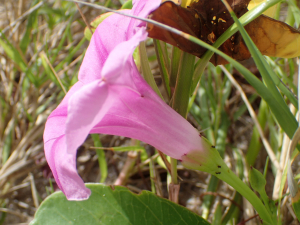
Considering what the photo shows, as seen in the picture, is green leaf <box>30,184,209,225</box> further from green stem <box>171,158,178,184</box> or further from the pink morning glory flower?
the pink morning glory flower

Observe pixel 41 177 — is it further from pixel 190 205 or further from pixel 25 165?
pixel 190 205

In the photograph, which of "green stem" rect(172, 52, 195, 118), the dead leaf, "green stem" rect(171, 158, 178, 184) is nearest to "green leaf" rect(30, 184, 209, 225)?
"green stem" rect(171, 158, 178, 184)

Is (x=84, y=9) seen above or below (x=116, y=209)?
above

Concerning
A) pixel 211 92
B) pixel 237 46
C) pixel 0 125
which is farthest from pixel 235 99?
pixel 0 125

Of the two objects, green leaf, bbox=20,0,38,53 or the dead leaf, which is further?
green leaf, bbox=20,0,38,53

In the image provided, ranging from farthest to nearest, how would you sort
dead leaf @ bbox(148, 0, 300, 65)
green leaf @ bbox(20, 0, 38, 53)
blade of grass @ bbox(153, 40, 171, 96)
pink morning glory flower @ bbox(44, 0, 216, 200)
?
1. green leaf @ bbox(20, 0, 38, 53)
2. blade of grass @ bbox(153, 40, 171, 96)
3. dead leaf @ bbox(148, 0, 300, 65)
4. pink morning glory flower @ bbox(44, 0, 216, 200)

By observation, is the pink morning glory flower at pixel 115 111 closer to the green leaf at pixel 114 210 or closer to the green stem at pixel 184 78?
the green stem at pixel 184 78
